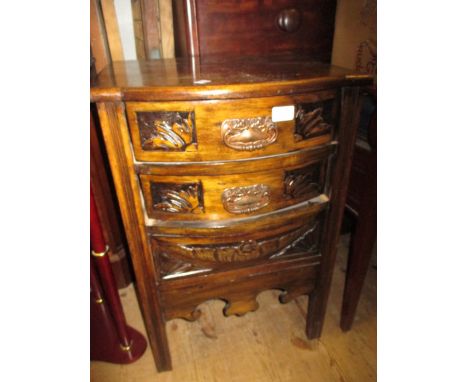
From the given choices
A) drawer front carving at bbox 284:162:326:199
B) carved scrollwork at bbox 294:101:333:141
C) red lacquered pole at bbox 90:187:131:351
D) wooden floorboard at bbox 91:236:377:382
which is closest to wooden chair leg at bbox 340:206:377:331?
wooden floorboard at bbox 91:236:377:382

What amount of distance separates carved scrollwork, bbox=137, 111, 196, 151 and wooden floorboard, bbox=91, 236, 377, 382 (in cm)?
74

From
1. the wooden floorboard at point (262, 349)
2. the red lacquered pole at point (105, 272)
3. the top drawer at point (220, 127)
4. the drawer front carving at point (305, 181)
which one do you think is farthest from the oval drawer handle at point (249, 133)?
the wooden floorboard at point (262, 349)

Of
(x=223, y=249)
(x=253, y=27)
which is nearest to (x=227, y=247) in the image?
(x=223, y=249)

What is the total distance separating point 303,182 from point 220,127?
0.25m

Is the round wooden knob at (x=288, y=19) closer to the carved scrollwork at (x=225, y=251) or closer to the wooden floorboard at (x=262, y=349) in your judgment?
the carved scrollwork at (x=225, y=251)

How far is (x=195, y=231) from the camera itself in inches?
26.8

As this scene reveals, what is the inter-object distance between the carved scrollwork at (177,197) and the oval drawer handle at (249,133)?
121 mm

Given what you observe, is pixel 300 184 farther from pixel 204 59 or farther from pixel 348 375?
pixel 348 375

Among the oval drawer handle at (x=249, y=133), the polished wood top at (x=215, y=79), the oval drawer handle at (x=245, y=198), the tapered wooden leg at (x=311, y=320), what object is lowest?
the tapered wooden leg at (x=311, y=320)

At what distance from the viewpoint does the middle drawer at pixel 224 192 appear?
0.63 metres

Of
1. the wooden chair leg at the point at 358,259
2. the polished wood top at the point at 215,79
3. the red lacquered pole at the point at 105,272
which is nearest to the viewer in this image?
the polished wood top at the point at 215,79
